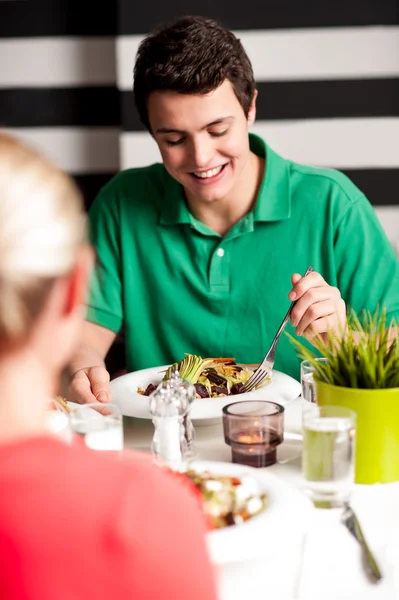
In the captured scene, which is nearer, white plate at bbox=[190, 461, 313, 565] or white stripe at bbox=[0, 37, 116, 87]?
white plate at bbox=[190, 461, 313, 565]

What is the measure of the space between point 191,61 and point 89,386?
832 mm

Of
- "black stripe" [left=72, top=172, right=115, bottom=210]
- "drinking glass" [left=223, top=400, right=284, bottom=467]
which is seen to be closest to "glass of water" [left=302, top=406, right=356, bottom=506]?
"drinking glass" [left=223, top=400, right=284, bottom=467]

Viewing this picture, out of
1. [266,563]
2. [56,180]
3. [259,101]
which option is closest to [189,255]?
[259,101]

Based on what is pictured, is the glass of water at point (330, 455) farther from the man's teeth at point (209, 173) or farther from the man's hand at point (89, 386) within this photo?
the man's teeth at point (209, 173)

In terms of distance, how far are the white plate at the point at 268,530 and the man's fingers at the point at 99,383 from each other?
1.77 feet

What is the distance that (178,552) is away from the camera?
59cm

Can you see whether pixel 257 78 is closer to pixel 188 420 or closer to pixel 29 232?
pixel 188 420

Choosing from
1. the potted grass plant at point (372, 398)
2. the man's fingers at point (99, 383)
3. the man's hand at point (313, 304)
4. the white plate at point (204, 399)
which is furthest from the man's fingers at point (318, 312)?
the man's fingers at point (99, 383)

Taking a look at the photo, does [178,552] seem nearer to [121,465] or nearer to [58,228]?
[121,465]

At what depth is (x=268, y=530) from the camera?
0.93m

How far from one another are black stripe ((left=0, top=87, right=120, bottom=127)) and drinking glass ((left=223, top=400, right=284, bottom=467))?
2.20 m

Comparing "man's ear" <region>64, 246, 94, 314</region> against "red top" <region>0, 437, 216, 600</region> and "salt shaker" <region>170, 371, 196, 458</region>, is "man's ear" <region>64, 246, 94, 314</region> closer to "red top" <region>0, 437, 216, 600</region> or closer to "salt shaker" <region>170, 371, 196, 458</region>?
"red top" <region>0, 437, 216, 600</region>

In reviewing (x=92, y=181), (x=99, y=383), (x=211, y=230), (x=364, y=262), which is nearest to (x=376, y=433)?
(x=99, y=383)

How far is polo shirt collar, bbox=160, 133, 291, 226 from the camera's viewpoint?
2.08 metres
